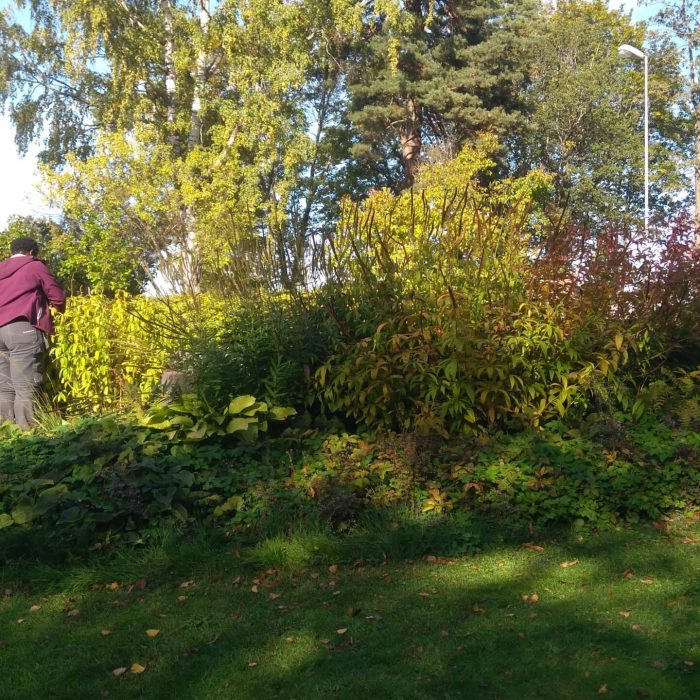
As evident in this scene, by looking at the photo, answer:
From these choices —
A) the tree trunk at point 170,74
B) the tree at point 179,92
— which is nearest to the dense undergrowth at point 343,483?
the tree at point 179,92

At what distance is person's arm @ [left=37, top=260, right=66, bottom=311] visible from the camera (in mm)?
7605

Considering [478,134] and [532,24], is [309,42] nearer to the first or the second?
[478,134]

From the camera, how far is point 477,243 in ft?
21.0

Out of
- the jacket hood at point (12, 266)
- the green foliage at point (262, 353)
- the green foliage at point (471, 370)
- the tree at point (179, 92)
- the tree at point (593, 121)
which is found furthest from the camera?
the tree at point (593, 121)

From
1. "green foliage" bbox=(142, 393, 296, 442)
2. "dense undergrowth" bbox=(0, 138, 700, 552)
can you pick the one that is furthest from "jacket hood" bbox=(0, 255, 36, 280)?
"green foliage" bbox=(142, 393, 296, 442)

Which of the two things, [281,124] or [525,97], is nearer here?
[281,124]

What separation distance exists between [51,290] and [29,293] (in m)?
0.19

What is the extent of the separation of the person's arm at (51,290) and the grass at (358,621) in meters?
3.24

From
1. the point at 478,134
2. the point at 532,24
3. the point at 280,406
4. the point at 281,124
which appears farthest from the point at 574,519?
the point at 532,24

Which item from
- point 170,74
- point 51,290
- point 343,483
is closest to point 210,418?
point 343,483

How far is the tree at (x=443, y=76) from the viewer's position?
31266mm

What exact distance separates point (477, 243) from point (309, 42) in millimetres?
22055

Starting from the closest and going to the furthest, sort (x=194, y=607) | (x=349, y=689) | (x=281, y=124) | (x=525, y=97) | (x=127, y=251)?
(x=349, y=689) < (x=194, y=607) < (x=127, y=251) < (x=281, y=124) < (x=525, y=97)

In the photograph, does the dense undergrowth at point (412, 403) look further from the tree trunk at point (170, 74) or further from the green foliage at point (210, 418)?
the tree trunk at point (170, 74)
